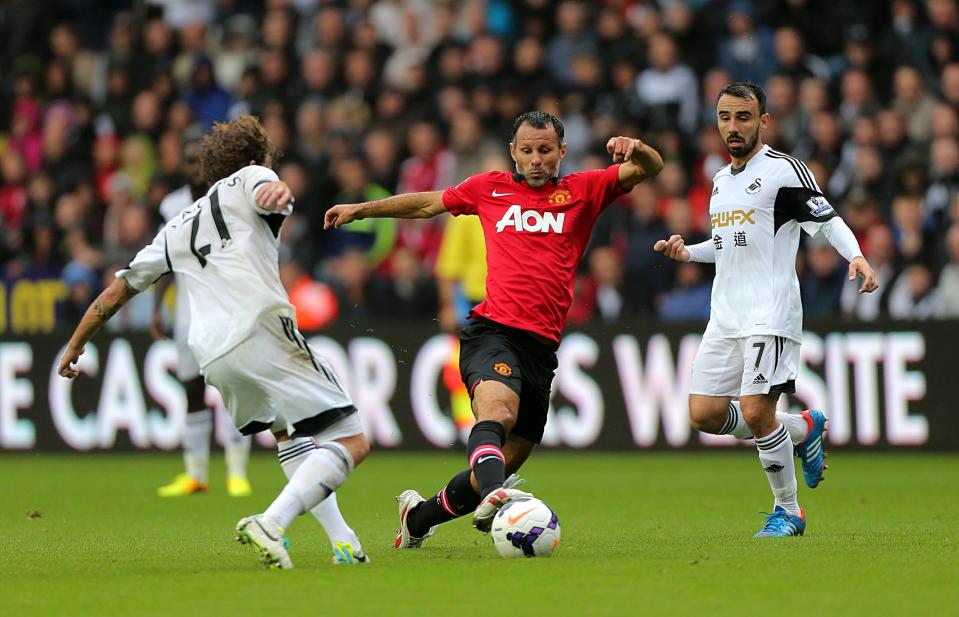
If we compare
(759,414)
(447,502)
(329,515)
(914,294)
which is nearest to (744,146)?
(759,414)

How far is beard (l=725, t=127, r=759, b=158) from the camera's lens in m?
8.48

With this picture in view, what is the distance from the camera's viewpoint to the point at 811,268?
15.8 metres

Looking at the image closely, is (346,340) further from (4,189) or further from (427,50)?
(4,189)

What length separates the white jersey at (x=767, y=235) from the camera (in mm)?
8328

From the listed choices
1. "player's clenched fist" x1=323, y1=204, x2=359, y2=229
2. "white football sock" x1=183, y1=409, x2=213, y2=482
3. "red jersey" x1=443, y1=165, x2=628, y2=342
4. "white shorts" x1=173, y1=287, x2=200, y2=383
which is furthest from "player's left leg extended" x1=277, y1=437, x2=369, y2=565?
"white football sock" x1=183, y1=409, x2=213, y2=482

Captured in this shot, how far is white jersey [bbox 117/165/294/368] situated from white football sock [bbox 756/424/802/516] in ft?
9.24

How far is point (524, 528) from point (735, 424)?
2258 millimetres

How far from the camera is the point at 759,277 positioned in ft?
27.6

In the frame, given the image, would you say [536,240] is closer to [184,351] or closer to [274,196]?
[274,196]

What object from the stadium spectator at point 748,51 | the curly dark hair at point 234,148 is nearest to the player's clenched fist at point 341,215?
the curly dark hair at point 234,148

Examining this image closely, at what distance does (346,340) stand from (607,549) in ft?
27.8

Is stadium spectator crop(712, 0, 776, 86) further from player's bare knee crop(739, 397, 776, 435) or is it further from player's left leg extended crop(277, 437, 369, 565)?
player's left leg extended crop(277, 437, 369, 565)

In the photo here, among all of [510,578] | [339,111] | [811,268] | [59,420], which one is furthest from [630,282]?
[510,578]

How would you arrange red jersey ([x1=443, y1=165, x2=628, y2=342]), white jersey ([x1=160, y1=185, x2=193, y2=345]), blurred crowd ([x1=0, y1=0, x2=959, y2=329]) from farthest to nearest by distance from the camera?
blurred crowd ([x1=0, y1=0, x2=959, y2=329]) < white jersey ([x1=160, y1=185, x2=193, y2=345]) < red jersey ([x1=443, y1=165, x2=628, y2=342])
